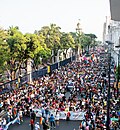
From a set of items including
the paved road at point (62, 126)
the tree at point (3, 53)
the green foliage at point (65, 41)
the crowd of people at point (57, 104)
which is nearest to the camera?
the crowd of people at point (57, 104)

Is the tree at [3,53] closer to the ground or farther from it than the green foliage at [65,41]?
closer to the ground

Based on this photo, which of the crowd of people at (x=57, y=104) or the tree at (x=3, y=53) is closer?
the crowd of people at (x=57, y=104)

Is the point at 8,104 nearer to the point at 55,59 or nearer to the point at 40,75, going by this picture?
the point at 40,75

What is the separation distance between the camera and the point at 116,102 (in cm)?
2353

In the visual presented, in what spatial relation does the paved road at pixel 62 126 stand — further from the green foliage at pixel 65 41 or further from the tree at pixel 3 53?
the green foliage at pixel 65 41

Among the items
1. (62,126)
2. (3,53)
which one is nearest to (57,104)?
(62,126)

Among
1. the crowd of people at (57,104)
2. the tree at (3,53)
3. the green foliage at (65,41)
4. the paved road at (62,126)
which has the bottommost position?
the paved road at (62,126)

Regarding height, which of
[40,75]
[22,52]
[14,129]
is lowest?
[14,129]

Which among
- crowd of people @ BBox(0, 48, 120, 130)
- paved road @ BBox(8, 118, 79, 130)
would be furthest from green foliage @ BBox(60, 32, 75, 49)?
paved road @ BBox(8, 118, 79, 130)

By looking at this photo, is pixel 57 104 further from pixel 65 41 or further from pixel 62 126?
pixel 65 41

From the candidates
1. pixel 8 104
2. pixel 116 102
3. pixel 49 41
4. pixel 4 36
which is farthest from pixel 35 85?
pixel 49 41

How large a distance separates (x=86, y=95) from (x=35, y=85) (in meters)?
7.67

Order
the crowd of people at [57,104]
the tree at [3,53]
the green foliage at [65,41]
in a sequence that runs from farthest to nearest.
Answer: the green foliage at [65,41] < the tree at [3,53] < the crowd of people at [57,104]

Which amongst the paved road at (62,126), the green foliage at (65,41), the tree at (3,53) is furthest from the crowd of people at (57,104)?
the green foliage at (65,41)
